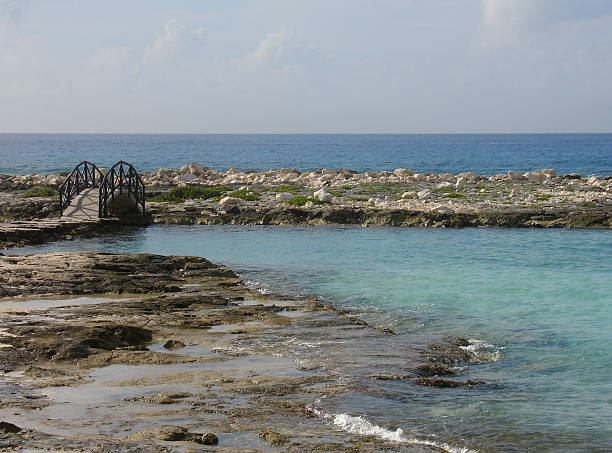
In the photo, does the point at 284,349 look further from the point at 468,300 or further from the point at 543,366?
the point at 468,300

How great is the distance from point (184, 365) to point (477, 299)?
27.0 ft

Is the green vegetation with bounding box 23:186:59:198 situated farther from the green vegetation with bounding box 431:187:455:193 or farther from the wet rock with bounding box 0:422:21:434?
the wet rock with bounding box 0:422:21:434

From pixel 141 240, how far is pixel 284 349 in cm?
1571

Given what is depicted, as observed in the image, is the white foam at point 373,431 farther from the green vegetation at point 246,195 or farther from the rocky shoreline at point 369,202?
the green vegetation at point 246,195

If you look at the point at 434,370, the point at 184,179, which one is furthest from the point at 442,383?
the point at 184,179

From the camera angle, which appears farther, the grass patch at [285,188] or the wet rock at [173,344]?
the grass patch at [285,188]

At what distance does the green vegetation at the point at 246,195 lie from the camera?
34.6 meters

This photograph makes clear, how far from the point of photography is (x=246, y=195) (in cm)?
3531

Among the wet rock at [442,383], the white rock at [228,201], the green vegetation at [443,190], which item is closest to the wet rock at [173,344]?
the wet rock at [442,383]

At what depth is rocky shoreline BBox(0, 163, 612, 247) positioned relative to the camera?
28438mm

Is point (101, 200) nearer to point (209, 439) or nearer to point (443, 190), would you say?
point (443, 190)

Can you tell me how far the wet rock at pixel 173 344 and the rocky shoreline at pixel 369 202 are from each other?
45.7 ft

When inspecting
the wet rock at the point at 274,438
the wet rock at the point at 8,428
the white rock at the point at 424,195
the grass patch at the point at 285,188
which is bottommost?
the wet rock at the point at 274,438

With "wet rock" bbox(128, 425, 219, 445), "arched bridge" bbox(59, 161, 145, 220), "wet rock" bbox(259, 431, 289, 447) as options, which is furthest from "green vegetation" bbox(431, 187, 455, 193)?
"wet rock" bbox(128, 425, 219, 445)
